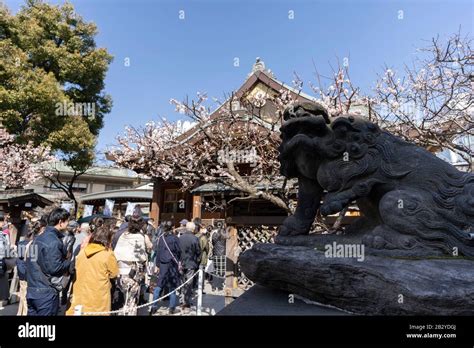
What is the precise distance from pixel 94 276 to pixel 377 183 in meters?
3.39

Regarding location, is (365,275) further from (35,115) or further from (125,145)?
(35,115)

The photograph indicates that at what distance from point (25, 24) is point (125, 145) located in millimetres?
11862

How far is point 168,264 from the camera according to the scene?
6.84 meters

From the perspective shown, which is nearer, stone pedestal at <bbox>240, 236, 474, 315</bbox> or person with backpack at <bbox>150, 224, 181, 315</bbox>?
stone pedestal at <bbox>240, 236, 474, 315</bbox>

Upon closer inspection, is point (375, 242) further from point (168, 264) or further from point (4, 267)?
point (4, 267)

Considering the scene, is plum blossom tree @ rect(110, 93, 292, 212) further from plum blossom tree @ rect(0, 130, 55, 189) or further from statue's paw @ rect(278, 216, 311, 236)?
plum blossom tree @ rect(0, 130, 55, 189)

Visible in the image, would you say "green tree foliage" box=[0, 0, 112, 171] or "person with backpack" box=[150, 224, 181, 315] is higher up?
"green tree foliage" box=[0, 0, 112, 171]

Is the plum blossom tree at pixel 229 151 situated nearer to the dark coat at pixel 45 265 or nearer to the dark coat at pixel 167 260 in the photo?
the dark coat at pixel 167 260

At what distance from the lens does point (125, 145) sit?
30.7ft

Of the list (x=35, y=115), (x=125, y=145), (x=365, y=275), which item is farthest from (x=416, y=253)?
(x=35, y=115)

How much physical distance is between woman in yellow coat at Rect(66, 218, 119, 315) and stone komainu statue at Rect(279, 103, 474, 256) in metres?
2.28

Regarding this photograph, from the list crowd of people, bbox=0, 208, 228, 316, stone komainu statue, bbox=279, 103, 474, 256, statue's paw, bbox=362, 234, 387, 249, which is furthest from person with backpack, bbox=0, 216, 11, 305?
statue's paw, bbox=362, 234, 387, 249

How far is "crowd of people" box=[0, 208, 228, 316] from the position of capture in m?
3.84

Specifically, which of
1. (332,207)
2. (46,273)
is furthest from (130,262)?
(332,207)
